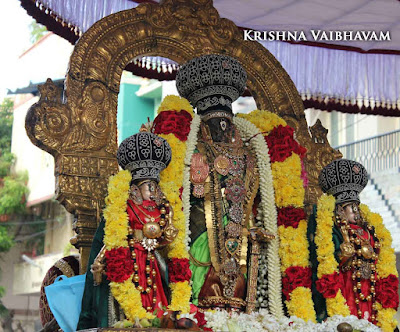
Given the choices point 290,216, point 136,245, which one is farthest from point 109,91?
point 290,216

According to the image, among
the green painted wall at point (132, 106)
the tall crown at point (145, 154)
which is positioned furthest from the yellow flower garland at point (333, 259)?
the green painted wall at point (132, 106)

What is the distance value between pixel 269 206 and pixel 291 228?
0.23 metres

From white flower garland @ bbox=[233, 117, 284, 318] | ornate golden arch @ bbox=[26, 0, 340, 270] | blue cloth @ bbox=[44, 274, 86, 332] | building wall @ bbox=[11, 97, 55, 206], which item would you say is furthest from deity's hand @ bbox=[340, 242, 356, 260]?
building wall @ bbox=[11, 97, 55, 206]

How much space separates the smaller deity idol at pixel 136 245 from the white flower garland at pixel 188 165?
10.1 inches

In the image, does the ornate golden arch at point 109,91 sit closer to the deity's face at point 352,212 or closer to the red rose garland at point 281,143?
the red rose garland at point 281,143

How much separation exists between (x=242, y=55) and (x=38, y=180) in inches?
710

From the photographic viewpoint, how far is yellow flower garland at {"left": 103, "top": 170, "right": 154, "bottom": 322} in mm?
4523

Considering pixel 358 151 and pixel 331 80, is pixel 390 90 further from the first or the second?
pixel 358 151

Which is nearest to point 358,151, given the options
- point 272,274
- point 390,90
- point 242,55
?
point 390,90

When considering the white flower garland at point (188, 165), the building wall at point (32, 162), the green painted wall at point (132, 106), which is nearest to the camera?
the white flower garland at point (188, 165)

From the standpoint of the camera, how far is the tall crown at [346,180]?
547cm

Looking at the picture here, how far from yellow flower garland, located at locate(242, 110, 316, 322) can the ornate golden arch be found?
27.2 inches

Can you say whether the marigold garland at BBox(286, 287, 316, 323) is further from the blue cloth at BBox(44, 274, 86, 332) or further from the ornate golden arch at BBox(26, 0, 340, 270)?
the blue cloth at BBox(44, 274, 86, 332)

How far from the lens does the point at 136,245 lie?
4.72m
